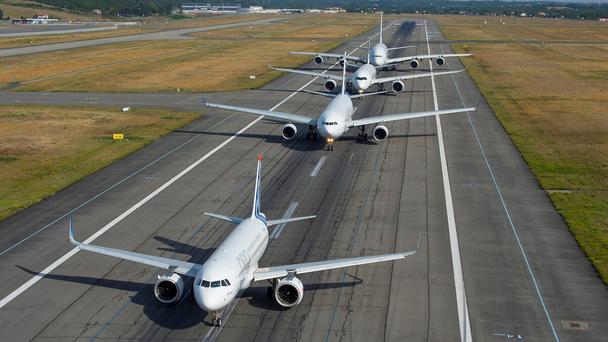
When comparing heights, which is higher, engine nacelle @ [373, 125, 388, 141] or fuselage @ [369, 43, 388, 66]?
fuselage @ [369, 43, 388, 66]

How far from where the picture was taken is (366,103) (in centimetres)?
9531

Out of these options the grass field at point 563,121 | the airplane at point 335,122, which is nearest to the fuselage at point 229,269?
the grass field at point 563,121

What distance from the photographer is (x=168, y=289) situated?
32281mm

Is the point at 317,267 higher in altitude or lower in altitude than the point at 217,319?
higher

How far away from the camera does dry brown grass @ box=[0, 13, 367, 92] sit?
113562 mm

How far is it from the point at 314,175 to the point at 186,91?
54.2 metres

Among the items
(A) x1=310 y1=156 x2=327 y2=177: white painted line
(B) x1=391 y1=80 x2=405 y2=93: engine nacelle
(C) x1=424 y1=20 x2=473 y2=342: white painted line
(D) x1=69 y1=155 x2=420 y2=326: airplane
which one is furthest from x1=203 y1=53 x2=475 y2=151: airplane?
(B) x1=391 y1=80 x2=405 y2=93: engine nacelle

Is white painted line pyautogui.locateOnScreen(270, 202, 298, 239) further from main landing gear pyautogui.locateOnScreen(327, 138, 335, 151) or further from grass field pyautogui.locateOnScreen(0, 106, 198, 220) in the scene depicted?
grass field pyautogui.locateOnScreen(0, 106, 198, 220)

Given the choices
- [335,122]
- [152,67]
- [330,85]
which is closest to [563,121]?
[330,85]

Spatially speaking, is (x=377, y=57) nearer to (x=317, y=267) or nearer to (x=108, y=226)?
(x=108, y=226)

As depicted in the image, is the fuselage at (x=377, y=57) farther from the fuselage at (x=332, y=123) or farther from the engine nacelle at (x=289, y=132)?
the fuselage at (x=332, y=123)

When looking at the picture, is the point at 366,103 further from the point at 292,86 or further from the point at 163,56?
the point at 163,56

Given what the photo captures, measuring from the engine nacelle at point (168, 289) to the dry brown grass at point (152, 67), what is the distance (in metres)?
79.1

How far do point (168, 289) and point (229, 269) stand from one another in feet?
12.3
